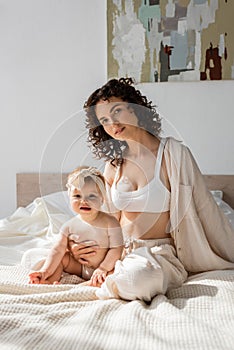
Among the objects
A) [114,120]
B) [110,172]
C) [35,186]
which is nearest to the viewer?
[114,120]

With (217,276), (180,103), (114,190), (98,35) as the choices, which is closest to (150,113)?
(114,190)

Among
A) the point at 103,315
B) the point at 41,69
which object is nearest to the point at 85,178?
the point at 103,315

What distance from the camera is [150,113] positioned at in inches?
72.2

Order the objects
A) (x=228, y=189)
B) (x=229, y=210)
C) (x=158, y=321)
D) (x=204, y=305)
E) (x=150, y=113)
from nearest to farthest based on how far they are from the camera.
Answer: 1. (x=158, y=321)
2. (x=204, y=305)
3. (x=150, y=113)
4. (x=229, y=210)
5. (x=228, y=189)

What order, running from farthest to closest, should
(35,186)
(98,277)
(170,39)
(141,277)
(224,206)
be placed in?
(35,186), (170,39), (224,206), (98,277), (141,277)

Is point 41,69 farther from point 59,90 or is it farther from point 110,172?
point 110,172

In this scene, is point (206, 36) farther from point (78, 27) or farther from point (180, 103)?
point (78, 27)

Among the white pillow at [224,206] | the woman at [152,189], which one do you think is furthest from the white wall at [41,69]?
the woman at [152,189]

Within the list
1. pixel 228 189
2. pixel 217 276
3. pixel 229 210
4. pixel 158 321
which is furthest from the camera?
pixel 228 189

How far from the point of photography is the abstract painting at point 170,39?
2.88 m

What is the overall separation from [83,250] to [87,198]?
173mm

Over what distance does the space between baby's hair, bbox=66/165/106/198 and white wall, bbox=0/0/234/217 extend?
1251 millimetres

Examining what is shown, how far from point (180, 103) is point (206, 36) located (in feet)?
1.24

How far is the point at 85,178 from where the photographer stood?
1717 millimetres
